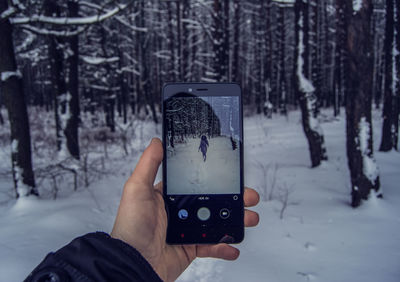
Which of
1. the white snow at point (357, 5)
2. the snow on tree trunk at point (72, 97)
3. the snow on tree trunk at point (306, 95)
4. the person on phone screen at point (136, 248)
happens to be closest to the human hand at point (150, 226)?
the person on phone screen at point (136, 248)

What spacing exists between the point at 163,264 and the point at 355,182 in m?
3.86

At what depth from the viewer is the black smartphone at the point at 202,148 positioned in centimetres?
206

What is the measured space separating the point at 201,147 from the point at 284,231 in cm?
261

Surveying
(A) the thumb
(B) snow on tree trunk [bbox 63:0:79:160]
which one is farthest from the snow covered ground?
(B) snow on tree trunk [bbox 63:0:79:160]

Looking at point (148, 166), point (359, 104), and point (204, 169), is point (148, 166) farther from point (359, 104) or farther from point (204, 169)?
point (359, 104)

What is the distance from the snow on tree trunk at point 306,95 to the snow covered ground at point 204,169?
583 cm

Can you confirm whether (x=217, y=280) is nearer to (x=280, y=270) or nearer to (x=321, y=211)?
(x=280, y=270)

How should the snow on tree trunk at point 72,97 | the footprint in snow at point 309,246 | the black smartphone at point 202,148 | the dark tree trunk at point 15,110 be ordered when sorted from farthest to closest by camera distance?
the snow on tree trunk at point 72,97, the dark tree trunk at point 15,110, the footprint in snow at point 309,246, the black smartphone at point 202,148

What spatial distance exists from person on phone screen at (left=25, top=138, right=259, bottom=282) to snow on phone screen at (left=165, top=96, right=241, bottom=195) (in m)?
0.18

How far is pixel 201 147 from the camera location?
2076 millimetres

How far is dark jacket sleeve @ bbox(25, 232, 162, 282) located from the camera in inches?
45.9

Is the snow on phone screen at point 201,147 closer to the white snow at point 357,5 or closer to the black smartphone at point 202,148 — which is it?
the black smartphone at point 202,148

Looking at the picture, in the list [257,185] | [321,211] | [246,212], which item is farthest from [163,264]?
[257,185]

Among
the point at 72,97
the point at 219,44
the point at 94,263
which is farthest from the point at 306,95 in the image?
the point at 94,263
